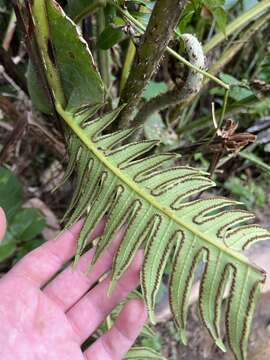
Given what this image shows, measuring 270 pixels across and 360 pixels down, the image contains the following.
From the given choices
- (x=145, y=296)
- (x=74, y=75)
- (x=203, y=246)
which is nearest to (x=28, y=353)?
(x=145, y=296)

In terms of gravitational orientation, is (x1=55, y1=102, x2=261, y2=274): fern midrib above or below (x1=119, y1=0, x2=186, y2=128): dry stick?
below

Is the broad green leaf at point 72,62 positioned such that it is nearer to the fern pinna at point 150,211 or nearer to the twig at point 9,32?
the fern pinna at point 150,211

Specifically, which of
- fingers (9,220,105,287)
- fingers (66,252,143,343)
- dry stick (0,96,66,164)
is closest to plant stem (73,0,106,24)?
dry stick (0,96,66,164)

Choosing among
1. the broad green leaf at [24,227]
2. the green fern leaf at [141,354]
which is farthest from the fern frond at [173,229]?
the broad green leaf at [24,227]

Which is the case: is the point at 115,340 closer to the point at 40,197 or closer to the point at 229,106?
the point at 229,106

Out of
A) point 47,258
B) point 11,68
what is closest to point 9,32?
point 11,68

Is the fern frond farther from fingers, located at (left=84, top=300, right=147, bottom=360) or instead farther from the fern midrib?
fingers, located at (left=84, top=300, right=147, bottom=360)

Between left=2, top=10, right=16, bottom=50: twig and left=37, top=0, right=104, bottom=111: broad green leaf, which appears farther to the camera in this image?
left=2, top=10, right=16, bottom=50: twig
